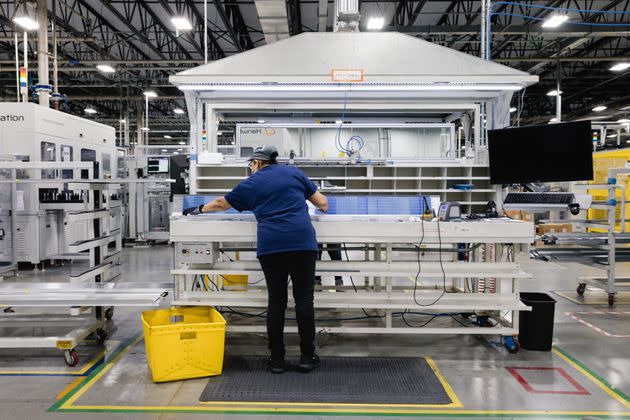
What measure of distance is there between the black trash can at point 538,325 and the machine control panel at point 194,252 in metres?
2.40

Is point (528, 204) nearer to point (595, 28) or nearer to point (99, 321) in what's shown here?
point (99, 321)

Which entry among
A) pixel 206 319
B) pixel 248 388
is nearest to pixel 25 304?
pixel 206 319

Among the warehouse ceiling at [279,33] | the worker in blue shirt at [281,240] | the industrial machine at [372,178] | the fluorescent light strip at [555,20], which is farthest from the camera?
the warehouse ceiling at [279,33]

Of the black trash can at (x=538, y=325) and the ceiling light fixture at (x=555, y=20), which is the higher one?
the ceiling light fixture at (x=555, y=20)

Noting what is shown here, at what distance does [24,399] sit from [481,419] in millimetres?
2540

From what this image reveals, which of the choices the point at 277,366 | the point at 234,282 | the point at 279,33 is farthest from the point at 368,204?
the point at 279,33

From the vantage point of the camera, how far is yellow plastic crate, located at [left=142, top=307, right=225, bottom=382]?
2.69 metres

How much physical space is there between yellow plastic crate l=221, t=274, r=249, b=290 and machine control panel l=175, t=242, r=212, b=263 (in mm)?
934

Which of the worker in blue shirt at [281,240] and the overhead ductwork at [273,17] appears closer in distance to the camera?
the worker in blue shirt at [281,240]

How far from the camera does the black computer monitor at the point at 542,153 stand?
3.65 m

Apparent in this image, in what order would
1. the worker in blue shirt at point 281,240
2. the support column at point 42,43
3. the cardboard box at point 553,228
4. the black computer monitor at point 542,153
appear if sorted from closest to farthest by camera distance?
the worker in blue shirt at point 281,240
the black computer monitor at point 542,153
the cardboard box at point 553,228
the support column at point 42,43

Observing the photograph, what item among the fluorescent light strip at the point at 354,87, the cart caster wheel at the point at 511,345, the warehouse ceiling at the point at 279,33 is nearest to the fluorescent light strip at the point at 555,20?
the warehouse ceiling at the point at 279,33

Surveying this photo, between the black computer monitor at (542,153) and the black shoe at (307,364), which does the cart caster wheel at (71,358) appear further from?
the black computer monitor at (542,153)

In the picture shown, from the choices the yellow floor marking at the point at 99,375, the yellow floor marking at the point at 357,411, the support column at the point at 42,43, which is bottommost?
the yellow floor marking at the point at 99,375
